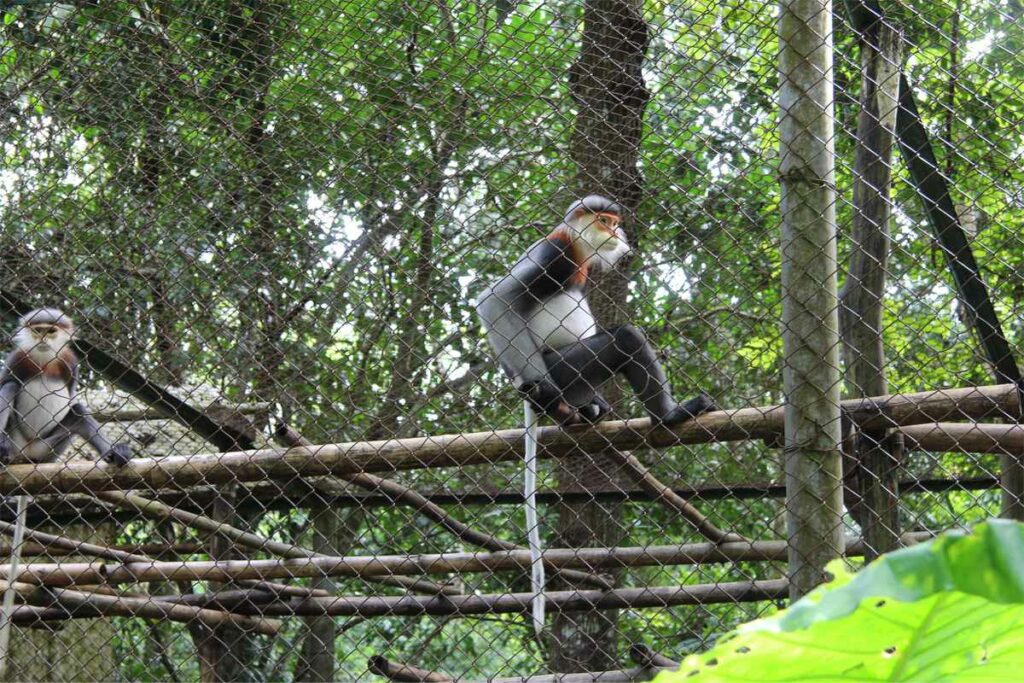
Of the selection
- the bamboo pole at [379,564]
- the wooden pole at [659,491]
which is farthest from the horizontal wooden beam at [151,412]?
the wooden pole at [659,491]

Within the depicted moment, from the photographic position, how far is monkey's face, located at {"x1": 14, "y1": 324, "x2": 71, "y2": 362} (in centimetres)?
397

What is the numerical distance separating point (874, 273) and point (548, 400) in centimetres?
93

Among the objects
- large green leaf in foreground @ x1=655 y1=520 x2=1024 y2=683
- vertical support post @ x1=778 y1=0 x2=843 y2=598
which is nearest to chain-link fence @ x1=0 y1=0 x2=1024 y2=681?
vertical support post @ x1=778 y1=0 x2=843 y2=598

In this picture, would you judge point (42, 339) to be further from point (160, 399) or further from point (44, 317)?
point (160, 399)

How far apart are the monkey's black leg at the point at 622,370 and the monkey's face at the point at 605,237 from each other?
287 mm

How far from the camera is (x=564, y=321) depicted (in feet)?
10.6

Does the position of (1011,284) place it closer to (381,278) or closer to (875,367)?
(875,367)

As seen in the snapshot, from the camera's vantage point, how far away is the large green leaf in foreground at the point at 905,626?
0.37 meters

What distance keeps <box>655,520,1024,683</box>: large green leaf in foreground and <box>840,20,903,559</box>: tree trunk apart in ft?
6.36

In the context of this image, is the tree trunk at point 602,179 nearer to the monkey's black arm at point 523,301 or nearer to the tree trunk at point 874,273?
the monkey's black arm at point 523,301

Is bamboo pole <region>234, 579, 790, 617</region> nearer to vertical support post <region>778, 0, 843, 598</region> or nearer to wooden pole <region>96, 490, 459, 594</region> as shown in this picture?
wooden pole <region>96, 490, 459, 594</region>

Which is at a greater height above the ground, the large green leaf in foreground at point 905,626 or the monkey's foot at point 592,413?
the monkey's foot at point 592,413

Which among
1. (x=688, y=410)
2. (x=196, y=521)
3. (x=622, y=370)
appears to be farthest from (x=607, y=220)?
(x=196, y=521)

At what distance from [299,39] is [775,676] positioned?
8.35ft
